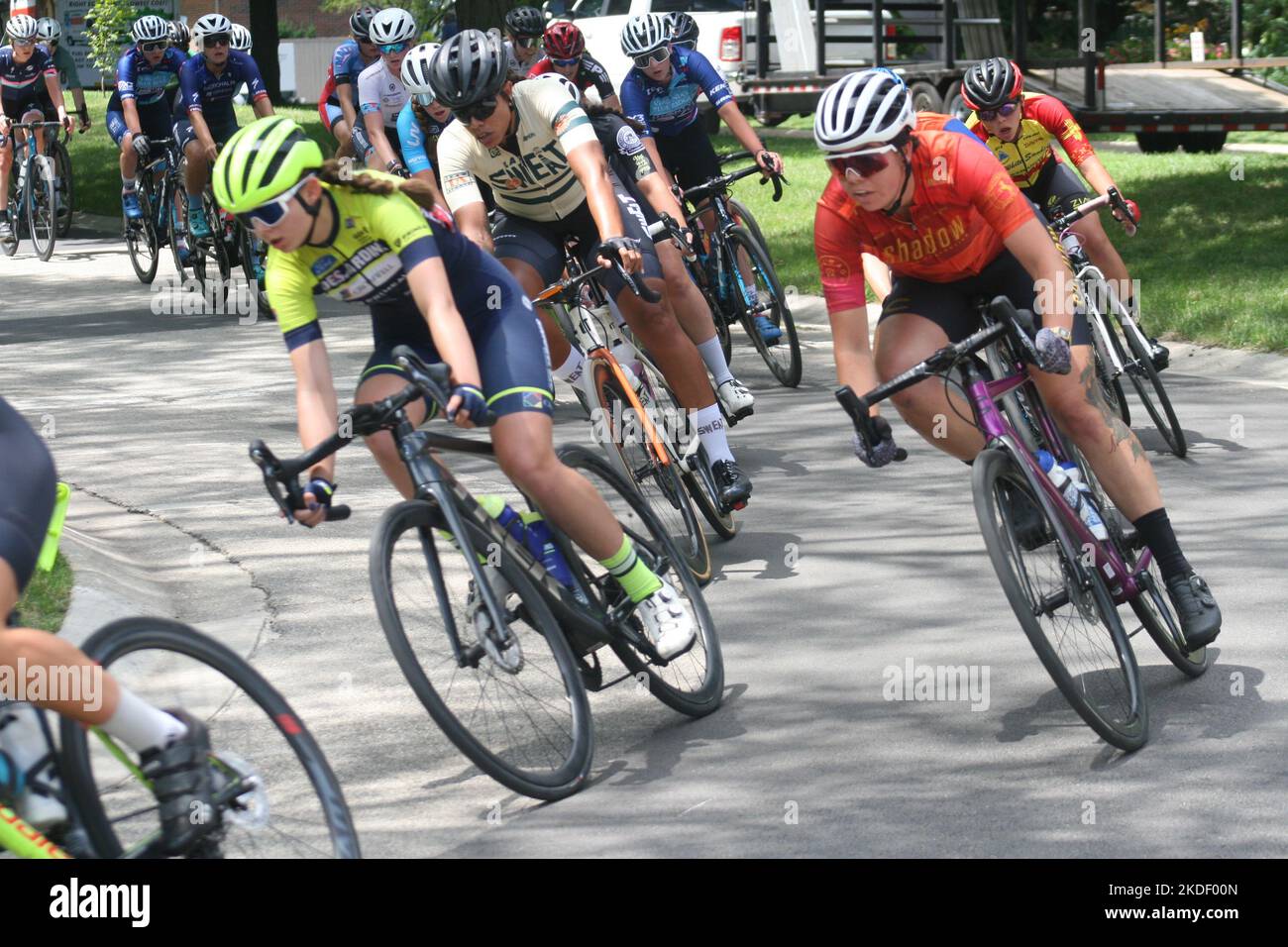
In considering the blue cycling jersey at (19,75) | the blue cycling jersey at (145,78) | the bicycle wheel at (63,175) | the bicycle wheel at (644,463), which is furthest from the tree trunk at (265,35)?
the bicycle wheel at (644,463)

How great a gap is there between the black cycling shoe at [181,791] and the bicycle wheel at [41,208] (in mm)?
15425

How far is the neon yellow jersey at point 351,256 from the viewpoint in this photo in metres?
5.35

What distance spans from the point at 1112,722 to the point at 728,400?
12.3ft

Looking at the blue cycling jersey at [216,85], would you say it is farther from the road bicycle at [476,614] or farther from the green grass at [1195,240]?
the road bicycle at [476,614]

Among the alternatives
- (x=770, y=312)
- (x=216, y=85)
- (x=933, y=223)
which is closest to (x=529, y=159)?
(x=933, y=223)

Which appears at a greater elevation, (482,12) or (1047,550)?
(482,12)

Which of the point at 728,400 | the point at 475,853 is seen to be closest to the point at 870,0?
the point at 728,400

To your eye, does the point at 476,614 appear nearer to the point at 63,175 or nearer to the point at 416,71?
the point at 416,71

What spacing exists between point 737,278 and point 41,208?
10.3 meters

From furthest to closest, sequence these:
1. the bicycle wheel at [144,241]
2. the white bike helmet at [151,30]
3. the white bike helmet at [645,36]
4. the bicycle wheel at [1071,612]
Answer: the bicycle wheel at [144,241], the white bike helmet at [151,30], the white bike helmet at [645,36], the bicycle wheel at [1071,612]

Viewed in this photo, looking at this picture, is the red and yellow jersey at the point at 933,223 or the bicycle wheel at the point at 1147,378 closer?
the red and yellow jersey at the point at 933,223

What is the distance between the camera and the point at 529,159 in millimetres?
7430

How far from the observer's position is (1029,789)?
5.05 meters

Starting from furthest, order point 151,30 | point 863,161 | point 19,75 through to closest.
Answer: point 19,75
point 151,30
point 863,161
